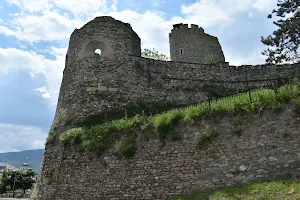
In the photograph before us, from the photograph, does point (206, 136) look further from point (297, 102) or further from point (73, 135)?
point (73, 135)

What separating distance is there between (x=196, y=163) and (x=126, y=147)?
3191 millimetres

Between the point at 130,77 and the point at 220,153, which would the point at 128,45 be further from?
the point at 220,153

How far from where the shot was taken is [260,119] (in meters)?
10.6

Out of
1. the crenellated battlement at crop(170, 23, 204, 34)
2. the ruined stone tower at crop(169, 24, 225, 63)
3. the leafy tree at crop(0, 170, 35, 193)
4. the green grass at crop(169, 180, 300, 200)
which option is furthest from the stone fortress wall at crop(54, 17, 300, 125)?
the leafy tree at crop(0, 170, 35, 193)

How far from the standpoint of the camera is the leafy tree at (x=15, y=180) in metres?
44.1

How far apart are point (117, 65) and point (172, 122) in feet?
24.0

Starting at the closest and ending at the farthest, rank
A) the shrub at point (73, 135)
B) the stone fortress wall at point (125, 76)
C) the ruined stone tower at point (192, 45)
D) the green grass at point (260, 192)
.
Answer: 1. the green grass at point (260, 192)
2. the shrub at point (73, 135)
3. the stone fortress wall at point (125, 76)
4. the ruined stone tower at point (192, 45)

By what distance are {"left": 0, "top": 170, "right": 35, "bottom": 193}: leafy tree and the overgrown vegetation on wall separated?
3632 cm

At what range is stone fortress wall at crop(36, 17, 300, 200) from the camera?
10.2 metres

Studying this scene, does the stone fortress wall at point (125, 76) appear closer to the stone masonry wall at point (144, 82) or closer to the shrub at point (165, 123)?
the stone masonry wall at point (144, 82)

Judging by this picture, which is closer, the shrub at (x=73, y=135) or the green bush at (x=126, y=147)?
the green bush at (x=126, y=147)

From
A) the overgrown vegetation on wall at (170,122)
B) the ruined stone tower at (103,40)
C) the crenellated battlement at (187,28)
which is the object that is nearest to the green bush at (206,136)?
the overgrown vegetation on wall at (170,122)

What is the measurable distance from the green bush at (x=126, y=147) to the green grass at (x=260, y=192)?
11.2 feet

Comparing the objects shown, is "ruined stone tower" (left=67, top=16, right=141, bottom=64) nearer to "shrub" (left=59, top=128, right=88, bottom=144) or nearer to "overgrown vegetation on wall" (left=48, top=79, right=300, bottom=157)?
"shrub" (left=59, top=128, right=88, bottom=144)
